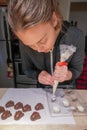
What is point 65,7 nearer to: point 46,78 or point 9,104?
point 46,78

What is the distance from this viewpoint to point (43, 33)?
63cm

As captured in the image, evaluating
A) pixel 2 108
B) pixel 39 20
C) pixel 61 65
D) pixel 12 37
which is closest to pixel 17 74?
pixel 12 37

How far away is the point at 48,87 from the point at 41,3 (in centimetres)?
52

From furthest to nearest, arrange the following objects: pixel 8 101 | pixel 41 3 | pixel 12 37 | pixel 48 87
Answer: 1. pixel 12 37
2. pixel 48 87
3. pixel 8 101
4. pixel 41 3

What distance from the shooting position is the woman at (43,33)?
1.87 feet

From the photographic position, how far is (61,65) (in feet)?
2.40

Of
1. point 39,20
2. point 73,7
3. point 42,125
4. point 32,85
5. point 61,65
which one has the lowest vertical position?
point 32,85

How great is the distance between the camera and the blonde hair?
0.56 meters

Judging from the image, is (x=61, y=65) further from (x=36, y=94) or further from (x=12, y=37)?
(x=12, y=37)

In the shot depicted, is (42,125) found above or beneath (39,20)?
beneath

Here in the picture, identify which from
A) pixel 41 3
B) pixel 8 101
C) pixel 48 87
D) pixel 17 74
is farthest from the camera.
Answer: pixel 17 74

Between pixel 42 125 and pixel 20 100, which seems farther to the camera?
pixel 20 100

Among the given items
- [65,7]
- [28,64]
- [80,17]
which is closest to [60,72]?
[28,64]

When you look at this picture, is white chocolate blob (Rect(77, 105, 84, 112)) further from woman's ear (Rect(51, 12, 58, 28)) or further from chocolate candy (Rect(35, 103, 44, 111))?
woman's ear (Rect(51, 12, 58, 28))
